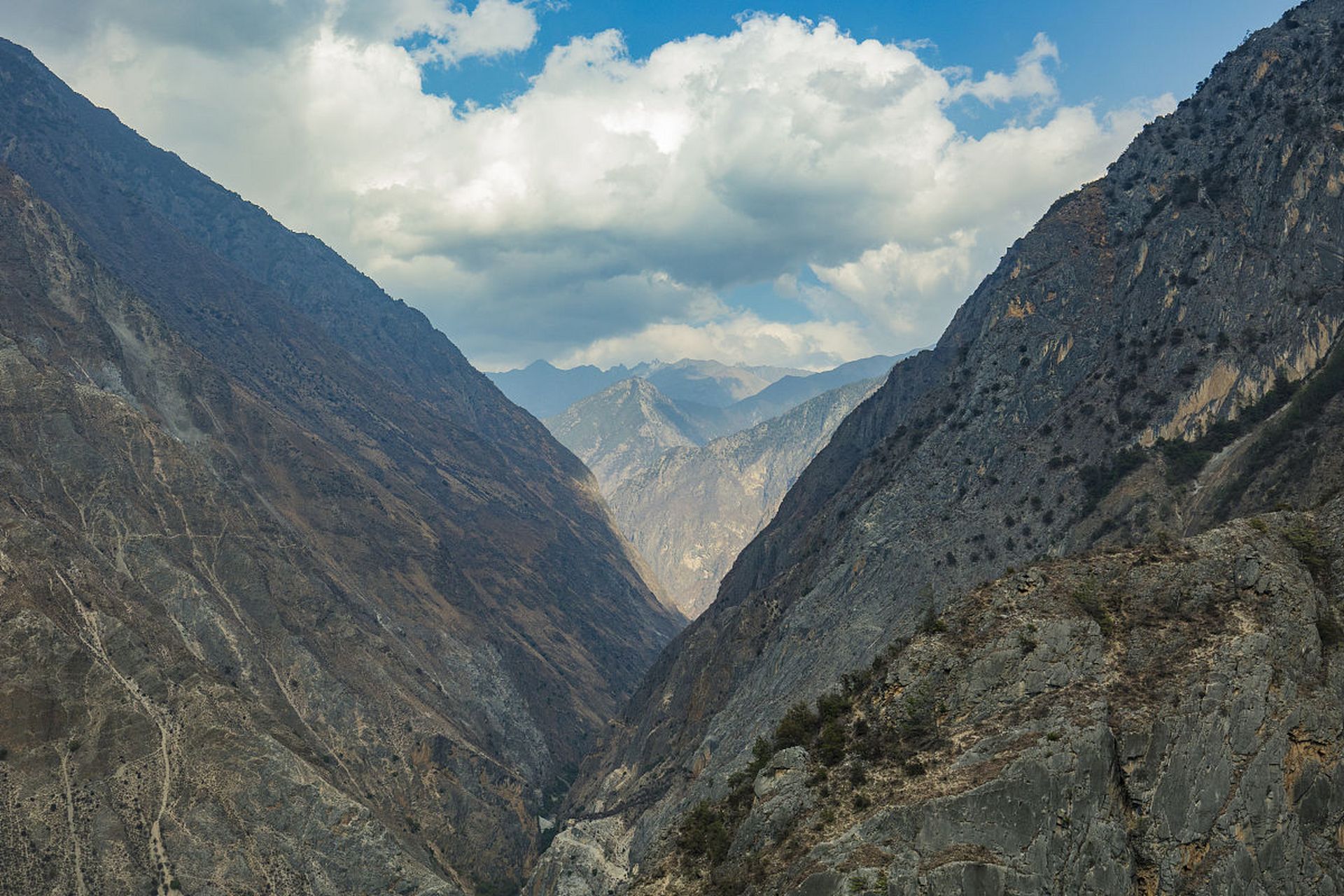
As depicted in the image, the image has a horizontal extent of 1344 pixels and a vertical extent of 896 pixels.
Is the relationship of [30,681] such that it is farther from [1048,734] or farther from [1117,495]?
[1117,495]

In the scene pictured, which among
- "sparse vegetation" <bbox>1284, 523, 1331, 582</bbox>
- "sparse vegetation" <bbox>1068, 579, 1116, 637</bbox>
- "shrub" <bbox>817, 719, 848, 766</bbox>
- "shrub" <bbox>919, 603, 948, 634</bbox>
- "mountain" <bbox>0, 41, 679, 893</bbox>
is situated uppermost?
"mountain" <bbox>0, 41, 679, 893</bbox>

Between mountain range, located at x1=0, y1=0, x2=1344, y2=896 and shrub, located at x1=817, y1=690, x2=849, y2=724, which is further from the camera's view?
shrub, located at x1=817, y1=690, x2=849, y2=724

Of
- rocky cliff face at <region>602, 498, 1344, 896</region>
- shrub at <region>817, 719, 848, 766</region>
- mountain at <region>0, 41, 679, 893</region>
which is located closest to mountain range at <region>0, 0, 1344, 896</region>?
rocky cliff face at <region>602, 498, 1344, 896</region>

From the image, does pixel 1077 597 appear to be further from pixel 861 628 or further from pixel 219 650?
pixel 219 650

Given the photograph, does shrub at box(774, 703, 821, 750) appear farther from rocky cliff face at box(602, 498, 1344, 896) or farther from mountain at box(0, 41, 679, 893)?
mountain at box(0, 41, 679, 893)

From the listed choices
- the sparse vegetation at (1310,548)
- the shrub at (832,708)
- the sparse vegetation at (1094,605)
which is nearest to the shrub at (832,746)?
the shrub at (832,708)

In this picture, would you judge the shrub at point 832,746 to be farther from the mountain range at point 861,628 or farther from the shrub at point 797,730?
the shrub at point 797,730
